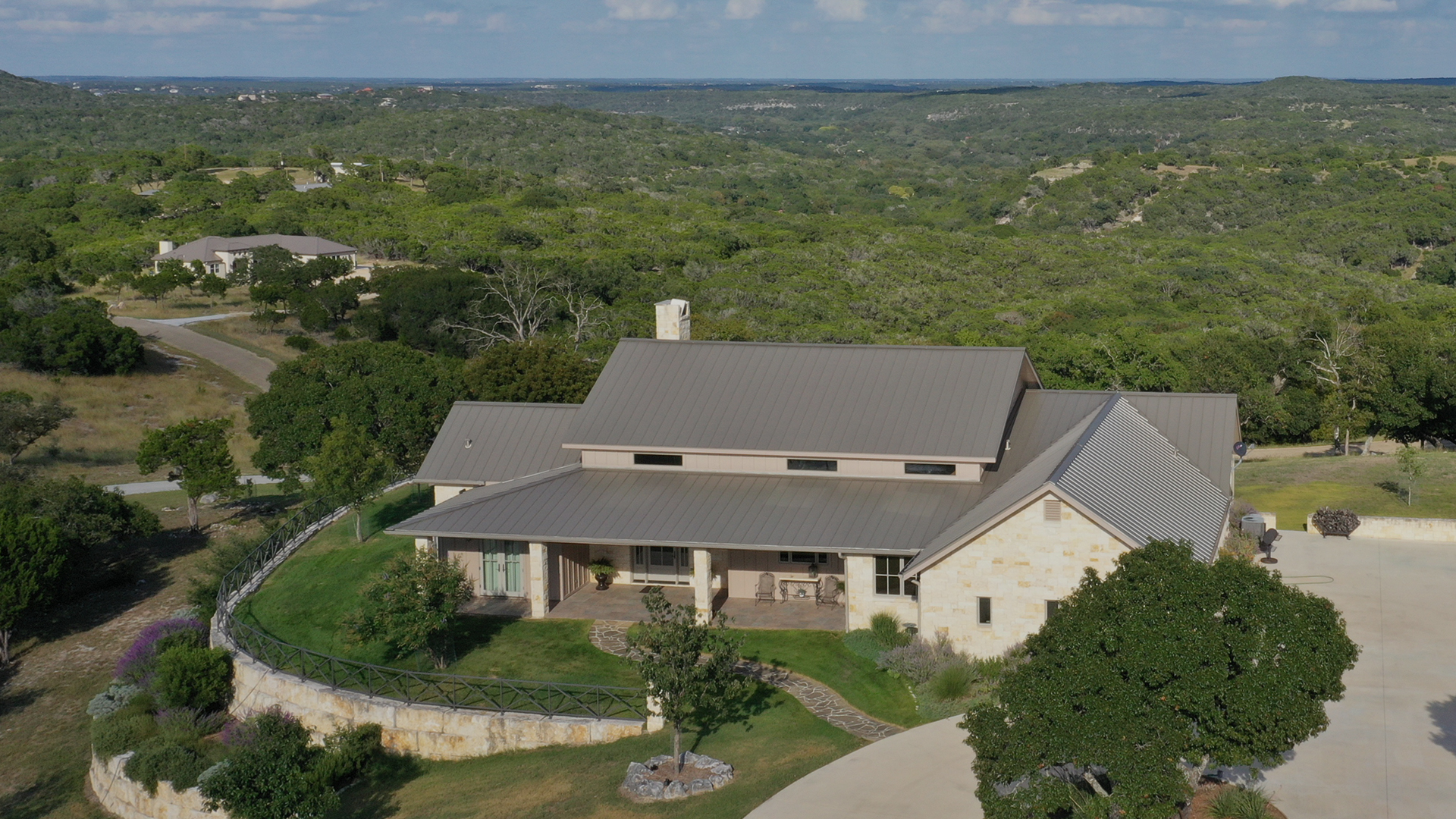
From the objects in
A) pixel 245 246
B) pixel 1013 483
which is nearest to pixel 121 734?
pixel 1013 483

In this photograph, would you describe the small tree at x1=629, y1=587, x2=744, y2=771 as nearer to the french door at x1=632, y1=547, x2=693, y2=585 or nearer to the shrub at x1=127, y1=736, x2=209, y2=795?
the french door at x1=632, y1=547, x2=693, y2=585

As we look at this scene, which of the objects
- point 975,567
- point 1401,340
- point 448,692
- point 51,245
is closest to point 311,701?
point 448,692

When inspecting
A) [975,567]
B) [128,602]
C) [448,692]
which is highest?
[975,567]

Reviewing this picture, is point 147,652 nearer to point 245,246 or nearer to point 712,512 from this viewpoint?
point 712,512

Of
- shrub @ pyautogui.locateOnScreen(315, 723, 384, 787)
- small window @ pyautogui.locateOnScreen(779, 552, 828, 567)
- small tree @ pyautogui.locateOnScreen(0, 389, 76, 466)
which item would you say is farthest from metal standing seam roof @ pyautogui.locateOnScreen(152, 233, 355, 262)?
shrub @ pyautogui.locateOnScreen(315, 723, 384, 787)

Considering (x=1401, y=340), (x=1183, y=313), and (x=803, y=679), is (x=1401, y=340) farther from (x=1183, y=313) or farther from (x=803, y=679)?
(x=803, y=679)

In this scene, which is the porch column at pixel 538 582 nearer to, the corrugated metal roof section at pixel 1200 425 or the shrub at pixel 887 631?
the shrub at pixel 887 631

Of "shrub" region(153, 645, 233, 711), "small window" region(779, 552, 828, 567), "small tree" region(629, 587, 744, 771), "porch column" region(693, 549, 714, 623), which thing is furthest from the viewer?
"small window" region(779, 552, 828, 567)
